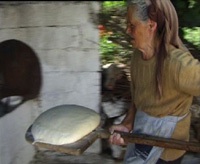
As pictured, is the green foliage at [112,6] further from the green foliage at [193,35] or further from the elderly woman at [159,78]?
the elderly woman at [159,78]

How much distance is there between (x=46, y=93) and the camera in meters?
3.27

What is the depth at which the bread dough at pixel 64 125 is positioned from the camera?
1962mm

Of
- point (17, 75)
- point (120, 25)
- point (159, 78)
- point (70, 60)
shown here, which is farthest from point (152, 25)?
point (120, 25)

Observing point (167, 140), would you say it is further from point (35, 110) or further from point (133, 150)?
point (35, 110)

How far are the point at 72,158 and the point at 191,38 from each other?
1628mm

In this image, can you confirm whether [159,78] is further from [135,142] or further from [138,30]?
[135,142]

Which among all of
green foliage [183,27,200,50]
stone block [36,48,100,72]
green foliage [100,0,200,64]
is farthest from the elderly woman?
green foliage [183,27,200,50]

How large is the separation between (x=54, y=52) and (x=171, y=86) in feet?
5.04

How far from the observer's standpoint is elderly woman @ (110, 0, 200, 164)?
181 cm

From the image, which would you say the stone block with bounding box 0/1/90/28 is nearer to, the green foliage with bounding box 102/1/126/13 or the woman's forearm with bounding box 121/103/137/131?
the green foliage with bounding box 102/1/126/13

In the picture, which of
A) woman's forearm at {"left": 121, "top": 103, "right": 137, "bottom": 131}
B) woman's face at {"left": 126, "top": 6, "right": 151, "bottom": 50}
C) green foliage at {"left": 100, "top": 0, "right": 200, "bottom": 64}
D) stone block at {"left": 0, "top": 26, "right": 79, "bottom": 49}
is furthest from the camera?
green foliage at {"left": 100, "top": 0, "right": 200, "bottom": 64}

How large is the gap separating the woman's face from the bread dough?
0.51 metres

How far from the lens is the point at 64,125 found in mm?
2037

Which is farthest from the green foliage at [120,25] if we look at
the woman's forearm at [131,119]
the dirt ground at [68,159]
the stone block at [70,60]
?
the woman's forearm at [131,119]
